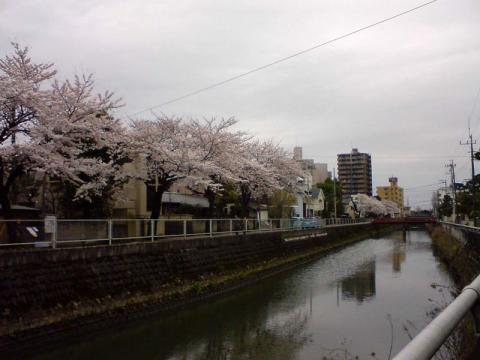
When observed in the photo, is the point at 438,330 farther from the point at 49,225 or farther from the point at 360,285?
the point at 360,285

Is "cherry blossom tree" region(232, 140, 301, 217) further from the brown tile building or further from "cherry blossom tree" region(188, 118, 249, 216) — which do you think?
the brown tile building

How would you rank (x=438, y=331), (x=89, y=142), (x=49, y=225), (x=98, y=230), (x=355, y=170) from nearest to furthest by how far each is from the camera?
1. (x=438, y=331)
2. (x=49, y=225)
3. (x=98, y=230)
4. (x=89, y=142)
5. (x=355, y=170)

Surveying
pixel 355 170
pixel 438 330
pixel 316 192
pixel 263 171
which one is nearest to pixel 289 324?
pixel 438 330

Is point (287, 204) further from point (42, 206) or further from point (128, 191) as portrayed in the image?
point (42, 206)

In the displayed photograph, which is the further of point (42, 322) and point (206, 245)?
point (206, 245)

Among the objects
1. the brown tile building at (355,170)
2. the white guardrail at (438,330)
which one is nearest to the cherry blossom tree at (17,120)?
the white guardrail at (438,330)

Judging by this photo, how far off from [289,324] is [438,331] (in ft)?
40.8

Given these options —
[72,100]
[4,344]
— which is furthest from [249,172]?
[4,344]

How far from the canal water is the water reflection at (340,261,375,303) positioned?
0.04 m

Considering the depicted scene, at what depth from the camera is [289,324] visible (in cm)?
1413

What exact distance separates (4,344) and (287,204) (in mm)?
40408

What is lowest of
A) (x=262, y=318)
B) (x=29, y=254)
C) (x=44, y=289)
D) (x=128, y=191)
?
(x=262, y=318)

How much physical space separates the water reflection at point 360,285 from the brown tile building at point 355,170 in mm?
91992

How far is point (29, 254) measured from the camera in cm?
1156
